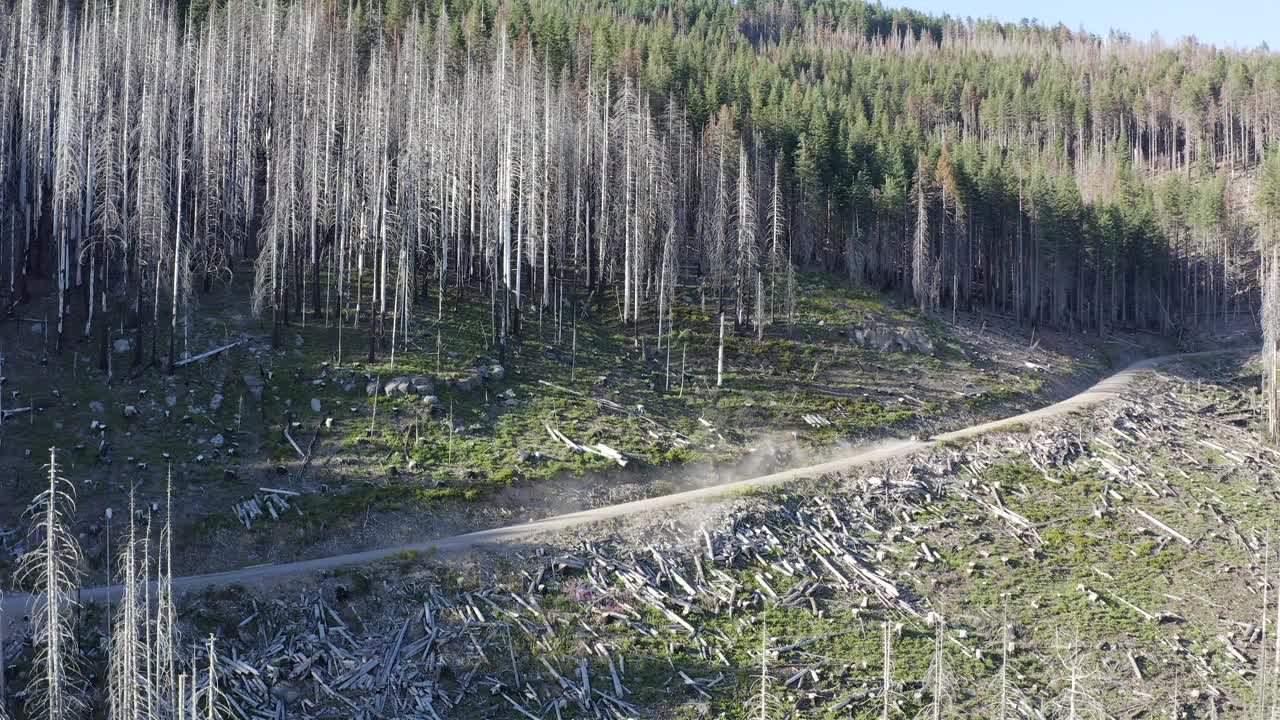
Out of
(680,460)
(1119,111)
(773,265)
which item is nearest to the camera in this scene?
(680,460)

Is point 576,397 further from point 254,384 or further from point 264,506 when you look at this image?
point 264,506

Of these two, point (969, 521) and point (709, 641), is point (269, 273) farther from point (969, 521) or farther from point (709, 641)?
point (969, 521)

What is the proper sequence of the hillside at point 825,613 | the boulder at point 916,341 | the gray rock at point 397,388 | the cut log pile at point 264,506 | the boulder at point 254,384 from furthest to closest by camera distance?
the boulder at point 916,341 < the gray rock at point 397,388 < the boulder at point 254,384 < the cut log pile at point 264,506 < the hillside at point 825,613

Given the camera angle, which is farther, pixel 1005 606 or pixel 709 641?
pixel 1005 606

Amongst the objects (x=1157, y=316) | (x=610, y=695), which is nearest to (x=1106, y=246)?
(x=1157, y=316)

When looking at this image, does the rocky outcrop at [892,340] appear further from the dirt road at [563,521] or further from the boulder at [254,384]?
the boulder at [254,384]

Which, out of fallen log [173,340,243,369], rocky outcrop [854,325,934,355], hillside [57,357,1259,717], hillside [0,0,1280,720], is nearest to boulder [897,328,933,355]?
rocky outcrop [854,325,934,355]

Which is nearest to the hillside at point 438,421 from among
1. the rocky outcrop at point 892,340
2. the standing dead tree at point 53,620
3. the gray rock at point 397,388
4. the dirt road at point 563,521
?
the gray rock at point 397,388

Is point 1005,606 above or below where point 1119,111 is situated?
below

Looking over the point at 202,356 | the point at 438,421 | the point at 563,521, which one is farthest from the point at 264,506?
the point at 202,356
